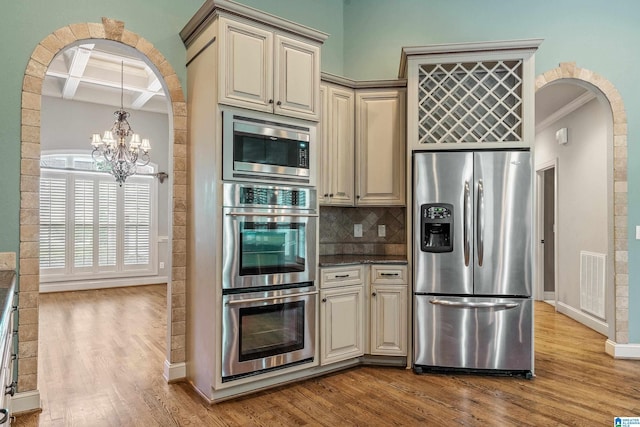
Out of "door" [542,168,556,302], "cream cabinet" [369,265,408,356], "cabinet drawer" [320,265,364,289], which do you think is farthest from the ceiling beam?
"door" [542,168,556,302]

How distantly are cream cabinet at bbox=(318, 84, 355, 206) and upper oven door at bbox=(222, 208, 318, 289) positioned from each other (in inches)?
23.8

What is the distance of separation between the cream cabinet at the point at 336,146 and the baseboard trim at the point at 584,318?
332cm

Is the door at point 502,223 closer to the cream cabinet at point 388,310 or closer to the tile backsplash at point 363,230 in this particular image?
the cream cabinet at point 388,310

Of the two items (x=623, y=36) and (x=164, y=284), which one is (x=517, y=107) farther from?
(x=164, y=284)

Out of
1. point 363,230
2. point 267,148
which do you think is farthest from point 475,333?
point 267,148

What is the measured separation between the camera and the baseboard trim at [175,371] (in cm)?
324

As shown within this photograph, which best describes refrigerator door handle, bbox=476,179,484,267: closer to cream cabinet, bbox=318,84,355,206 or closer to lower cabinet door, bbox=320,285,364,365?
lower cabinet door, bbox=320,285,364,365

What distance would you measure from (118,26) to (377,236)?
2.85m

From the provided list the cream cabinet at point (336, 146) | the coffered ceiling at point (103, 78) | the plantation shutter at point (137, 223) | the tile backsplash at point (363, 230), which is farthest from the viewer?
the plantation shutter at point (137, 223)

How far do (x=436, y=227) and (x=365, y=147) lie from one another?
100 centimetres

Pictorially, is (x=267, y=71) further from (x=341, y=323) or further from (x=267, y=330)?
(x=341, y=323)

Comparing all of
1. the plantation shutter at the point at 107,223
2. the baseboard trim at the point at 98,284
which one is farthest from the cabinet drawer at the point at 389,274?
the plantation shutter at the point at 107,223

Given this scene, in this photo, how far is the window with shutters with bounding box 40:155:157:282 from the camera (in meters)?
7.16

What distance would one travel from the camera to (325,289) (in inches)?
132
